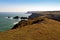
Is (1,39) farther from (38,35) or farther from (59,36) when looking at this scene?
(59,36)

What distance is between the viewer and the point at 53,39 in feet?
41.1

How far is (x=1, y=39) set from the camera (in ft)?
41.8

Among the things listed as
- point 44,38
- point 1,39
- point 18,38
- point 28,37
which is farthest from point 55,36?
point 1,39

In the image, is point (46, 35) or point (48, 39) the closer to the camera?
point (48, 39)

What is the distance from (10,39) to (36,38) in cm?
245

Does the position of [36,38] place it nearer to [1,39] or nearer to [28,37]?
[28,37]

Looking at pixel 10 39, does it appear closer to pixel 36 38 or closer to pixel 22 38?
pixel 22 38

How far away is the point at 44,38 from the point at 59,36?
171cm

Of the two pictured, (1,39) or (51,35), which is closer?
(1,39)

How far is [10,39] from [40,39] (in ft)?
9.16

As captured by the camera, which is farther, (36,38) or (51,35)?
(51,35)

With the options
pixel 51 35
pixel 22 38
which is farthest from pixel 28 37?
pixel 51 35

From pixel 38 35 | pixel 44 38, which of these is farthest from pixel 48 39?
pixel 38 35

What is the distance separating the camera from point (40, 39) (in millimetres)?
12492
